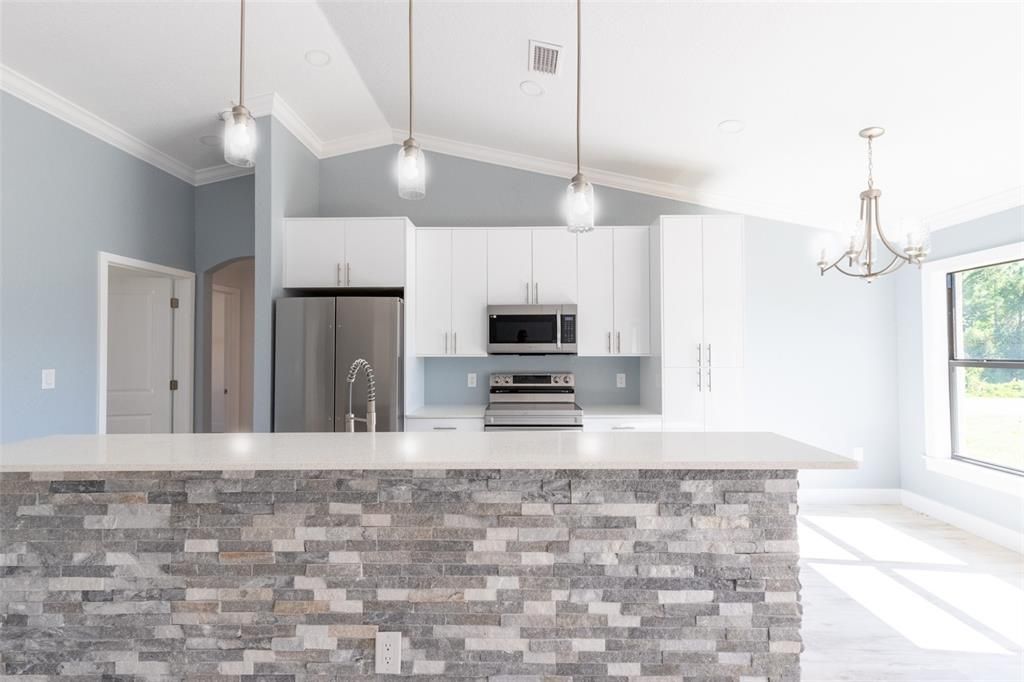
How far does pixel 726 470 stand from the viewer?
165 centimetres

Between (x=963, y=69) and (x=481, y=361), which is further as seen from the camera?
(x=481, y=361)

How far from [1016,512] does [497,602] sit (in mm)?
3758

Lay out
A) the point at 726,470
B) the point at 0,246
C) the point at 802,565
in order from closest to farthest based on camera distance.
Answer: the point at 726,470, the point at 0,246, the point at 802,565

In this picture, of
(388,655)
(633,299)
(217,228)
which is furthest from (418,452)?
(217,228)

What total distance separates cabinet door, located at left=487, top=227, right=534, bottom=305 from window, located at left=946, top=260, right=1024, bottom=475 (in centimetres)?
312

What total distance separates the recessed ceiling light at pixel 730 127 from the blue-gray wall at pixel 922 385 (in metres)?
1.80

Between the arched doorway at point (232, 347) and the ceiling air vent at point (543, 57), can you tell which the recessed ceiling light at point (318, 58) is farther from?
the arched doorway at point (232, 347)

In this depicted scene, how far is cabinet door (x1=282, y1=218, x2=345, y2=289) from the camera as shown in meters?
3.89

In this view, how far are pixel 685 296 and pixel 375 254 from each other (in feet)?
7.02

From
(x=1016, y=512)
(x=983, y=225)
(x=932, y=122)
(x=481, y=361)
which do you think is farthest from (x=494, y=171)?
(x=1016, y=512)

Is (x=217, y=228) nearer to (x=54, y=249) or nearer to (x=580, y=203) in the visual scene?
(x=54, y=249)

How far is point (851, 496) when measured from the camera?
184 inches

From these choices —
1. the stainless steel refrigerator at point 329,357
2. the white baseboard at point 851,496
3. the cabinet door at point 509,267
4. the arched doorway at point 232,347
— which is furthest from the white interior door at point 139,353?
the white baseboard at point 851,496

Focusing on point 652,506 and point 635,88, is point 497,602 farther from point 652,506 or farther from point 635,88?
point 635,88
